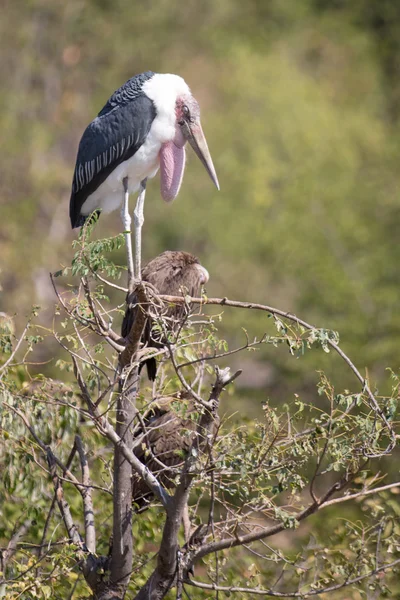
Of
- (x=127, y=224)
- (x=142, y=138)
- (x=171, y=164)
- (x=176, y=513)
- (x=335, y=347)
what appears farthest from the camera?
(x=171, y=164)

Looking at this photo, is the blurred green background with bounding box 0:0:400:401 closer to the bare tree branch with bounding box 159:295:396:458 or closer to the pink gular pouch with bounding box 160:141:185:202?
the pink gular pouch with bounding box 160:141:185:202

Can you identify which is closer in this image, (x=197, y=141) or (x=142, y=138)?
(x=142, y=138)

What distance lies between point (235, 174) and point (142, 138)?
20383mm

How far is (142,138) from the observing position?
698 centimetres

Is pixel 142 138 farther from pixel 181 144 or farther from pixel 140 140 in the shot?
pixel 181 144

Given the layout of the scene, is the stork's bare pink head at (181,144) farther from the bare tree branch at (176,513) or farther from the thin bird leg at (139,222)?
the bare tree branch at (176,513)

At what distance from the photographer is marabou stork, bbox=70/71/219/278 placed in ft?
22.9

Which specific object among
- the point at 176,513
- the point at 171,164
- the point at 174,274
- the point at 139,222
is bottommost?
the point at 176,513

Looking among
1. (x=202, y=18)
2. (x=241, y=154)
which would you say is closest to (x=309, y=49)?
(x=202, y=18)

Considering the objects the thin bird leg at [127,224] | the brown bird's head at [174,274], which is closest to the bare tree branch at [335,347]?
the thin bird leg at [127,224]

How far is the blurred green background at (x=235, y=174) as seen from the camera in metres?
17.7

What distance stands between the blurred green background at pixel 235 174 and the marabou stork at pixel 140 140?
835 cm

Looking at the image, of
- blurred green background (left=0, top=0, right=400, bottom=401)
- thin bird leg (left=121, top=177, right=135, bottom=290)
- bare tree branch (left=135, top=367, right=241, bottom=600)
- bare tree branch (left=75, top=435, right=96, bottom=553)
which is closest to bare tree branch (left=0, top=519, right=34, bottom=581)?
bare tree branch (left=75, top=435, right=96, bottom=553)

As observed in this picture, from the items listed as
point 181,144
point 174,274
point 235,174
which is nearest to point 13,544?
point 174,274
